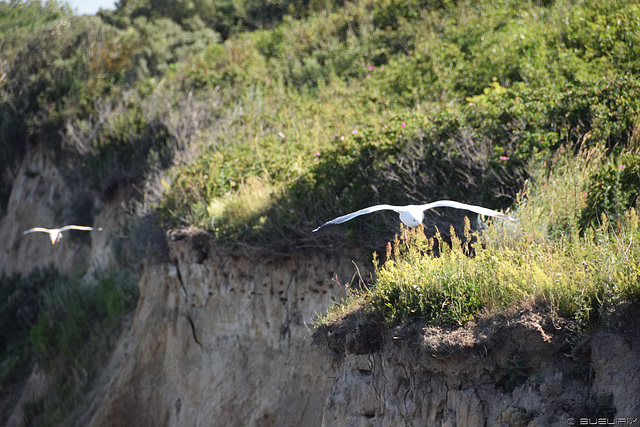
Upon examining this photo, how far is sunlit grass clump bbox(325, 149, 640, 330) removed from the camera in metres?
6.25

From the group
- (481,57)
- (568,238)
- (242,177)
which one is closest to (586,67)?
(481,57)

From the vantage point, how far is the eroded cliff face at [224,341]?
1060 centimetres

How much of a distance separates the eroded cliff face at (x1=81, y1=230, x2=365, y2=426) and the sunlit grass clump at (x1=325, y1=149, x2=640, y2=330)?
263cm

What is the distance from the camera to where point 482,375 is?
22.0 feet

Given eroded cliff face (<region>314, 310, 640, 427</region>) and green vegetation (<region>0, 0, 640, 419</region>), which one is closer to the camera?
eroded cliff face (<region>314, 310, 640, 427</region>)

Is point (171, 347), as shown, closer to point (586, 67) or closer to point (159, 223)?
point (159, 223)

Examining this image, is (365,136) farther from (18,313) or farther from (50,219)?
(50,219)

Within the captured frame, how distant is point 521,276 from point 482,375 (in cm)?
99

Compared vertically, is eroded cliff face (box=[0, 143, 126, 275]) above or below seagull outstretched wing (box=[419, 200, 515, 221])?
below

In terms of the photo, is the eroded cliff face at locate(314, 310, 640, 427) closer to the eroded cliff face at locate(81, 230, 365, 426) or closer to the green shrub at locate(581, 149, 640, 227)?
the eroded cliff face at locate(81, 230, 365, 426)

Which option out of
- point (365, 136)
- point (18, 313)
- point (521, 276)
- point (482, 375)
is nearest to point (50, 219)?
point (18, 313)

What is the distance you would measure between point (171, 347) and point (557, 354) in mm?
7795

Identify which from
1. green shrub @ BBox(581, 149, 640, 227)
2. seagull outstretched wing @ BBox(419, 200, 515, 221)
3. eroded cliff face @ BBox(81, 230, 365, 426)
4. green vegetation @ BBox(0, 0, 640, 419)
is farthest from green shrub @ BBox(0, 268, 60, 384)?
green shrub @ BBox(581, 149, 640, 227)

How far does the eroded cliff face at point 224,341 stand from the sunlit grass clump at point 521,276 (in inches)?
103
